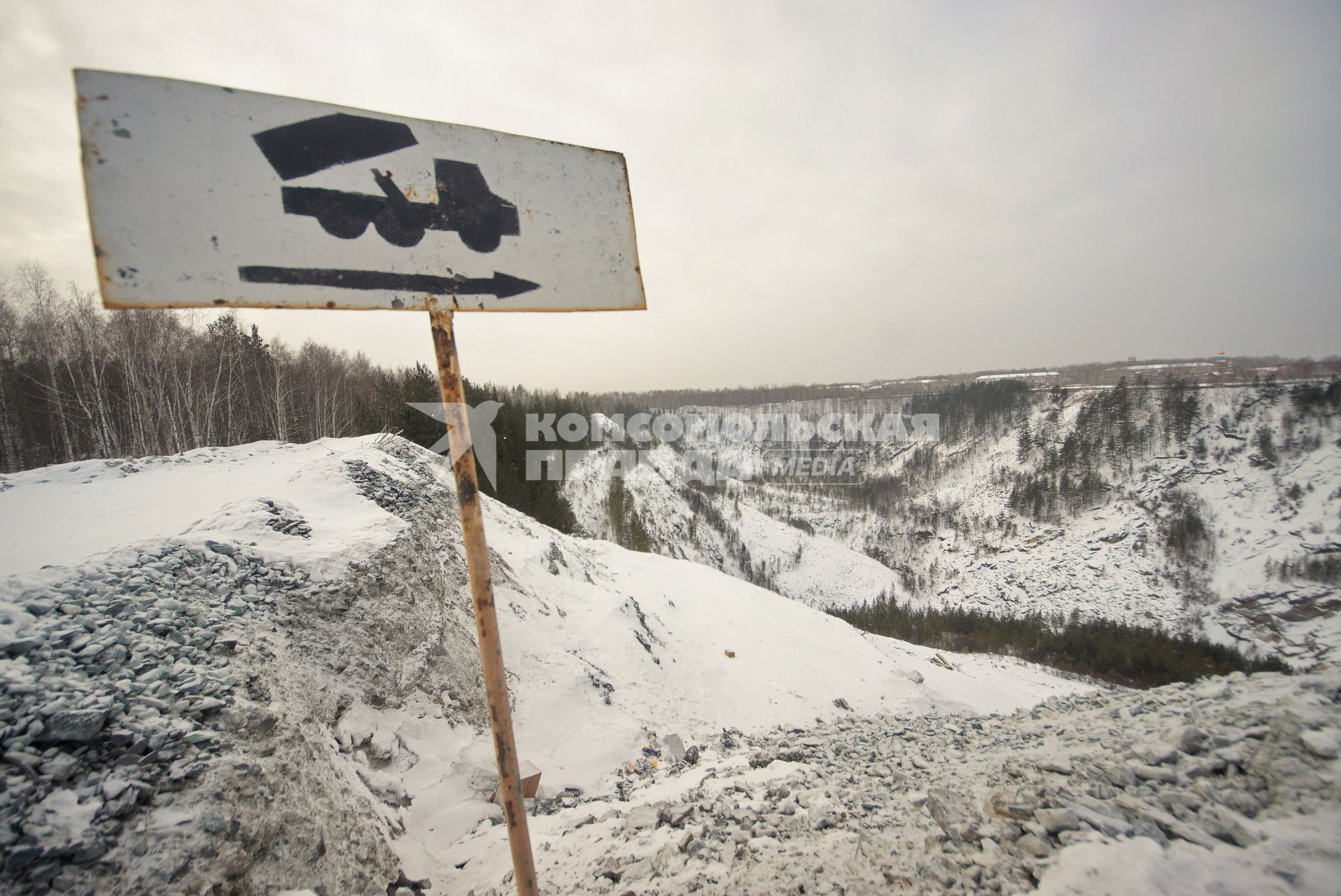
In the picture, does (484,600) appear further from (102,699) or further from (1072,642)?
(1072,642)

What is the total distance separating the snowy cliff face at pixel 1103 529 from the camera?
43438 millimetres

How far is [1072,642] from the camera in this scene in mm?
39031

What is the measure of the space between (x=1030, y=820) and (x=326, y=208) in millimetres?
4365

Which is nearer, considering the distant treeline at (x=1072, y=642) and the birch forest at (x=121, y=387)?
the birch forest at (x=121, y=387)

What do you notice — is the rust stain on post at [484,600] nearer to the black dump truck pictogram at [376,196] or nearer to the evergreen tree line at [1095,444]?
the black dump truck pictogram at [376,196]

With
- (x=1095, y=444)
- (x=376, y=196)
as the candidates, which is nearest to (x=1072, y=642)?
(x=1095, y=444)

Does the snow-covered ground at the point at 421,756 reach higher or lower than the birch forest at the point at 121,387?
lower

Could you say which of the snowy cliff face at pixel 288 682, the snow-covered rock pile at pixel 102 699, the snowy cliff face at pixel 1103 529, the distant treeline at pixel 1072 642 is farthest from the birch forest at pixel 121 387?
the distant treeline at pixel 1072 642

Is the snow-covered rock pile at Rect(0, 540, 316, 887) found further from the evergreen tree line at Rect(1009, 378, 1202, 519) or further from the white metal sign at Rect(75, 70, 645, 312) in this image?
the evergreen tree line at Rect(1009, 378, 1202, 519)

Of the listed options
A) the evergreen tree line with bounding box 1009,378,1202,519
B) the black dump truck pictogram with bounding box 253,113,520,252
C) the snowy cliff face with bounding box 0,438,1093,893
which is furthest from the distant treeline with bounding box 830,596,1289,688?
the black dump truck pictogram with bounding box 253,113,520,252

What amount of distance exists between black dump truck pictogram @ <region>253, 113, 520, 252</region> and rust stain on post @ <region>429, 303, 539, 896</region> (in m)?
0.33

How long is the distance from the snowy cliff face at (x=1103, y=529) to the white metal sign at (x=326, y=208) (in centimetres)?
3999

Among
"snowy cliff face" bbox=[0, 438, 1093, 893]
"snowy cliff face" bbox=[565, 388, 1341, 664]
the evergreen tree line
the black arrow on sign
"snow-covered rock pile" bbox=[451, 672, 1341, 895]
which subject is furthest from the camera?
the evergreen tree line

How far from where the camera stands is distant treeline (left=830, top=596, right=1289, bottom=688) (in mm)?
36094
